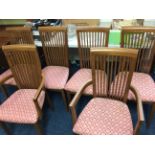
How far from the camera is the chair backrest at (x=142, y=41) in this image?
1.40 metres

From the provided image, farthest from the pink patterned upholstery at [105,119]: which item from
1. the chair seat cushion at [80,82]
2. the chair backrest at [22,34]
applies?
the chair backrest at [22,34]

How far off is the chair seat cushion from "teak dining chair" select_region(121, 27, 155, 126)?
0.37 metres

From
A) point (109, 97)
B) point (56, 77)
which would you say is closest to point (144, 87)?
point (109, 97)

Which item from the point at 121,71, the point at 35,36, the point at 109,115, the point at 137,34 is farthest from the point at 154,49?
the point at 35,36

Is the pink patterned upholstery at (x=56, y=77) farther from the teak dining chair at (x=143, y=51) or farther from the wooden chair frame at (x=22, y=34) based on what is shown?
the teak dining chair at (x=143, y=51)

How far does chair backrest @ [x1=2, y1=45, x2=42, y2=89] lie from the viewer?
136 centimetres

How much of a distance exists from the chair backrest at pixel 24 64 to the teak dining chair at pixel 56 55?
0.18m

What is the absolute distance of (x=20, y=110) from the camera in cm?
140

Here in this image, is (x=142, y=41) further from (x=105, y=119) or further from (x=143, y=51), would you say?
(x=105, y=119)

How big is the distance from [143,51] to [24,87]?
1198 mm

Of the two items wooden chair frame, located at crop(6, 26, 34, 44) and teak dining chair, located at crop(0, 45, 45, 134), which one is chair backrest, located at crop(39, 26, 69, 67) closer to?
wooden chair frame, located at crop(6, 26, 34, 44)

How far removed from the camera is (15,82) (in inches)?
65.5

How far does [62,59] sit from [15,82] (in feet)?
1.81
